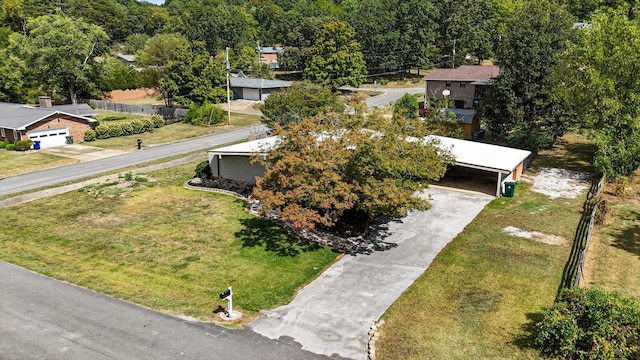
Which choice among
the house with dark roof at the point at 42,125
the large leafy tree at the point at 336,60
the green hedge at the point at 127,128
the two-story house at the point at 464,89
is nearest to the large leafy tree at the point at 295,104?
the two-story house at the point at 464,89

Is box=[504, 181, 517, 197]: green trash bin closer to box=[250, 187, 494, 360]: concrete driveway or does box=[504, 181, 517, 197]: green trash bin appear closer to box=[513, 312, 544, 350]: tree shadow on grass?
box=[250, 187, 494, 360]: concrete driveway

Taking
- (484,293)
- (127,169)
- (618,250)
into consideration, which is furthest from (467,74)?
(484,293)

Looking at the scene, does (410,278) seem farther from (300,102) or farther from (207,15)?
(207,15)

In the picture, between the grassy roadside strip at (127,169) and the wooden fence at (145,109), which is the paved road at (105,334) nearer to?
the grassy roadside strip at (127,169)

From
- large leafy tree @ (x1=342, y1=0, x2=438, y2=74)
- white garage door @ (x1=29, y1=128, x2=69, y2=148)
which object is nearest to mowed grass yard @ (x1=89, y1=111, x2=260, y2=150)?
white garage door @ (x1=29, y1=128, x2=69, y2=148)

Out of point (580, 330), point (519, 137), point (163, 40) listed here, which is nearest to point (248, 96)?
point (163, 40)

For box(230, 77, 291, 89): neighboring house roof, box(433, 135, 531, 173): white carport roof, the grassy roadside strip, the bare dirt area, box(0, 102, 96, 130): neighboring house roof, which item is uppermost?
box(230, 77, 291, 89): neighboring house roof
